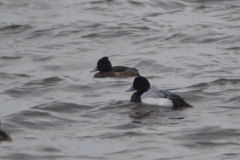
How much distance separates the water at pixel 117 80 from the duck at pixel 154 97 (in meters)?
0.17

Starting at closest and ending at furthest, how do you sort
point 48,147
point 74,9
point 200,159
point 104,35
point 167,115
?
point 200,159 → point 48,147 → point 167,115 → point 104,35 → point 74,9

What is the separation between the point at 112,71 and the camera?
1122 centimetres

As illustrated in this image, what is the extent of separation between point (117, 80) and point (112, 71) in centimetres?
39

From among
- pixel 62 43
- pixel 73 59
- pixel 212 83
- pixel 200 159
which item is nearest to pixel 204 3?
pixel 62 43

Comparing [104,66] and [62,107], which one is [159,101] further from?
[104,66]

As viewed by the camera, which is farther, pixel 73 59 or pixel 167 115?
pixel 73 59

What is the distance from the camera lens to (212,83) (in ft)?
32.9

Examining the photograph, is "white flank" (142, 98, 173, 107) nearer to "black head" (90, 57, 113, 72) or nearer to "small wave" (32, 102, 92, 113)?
"small wave" (32, 102, 92, 113)

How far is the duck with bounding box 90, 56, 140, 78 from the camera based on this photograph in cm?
1100

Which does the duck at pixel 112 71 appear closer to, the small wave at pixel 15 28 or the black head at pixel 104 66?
the black head at pixel 104 66

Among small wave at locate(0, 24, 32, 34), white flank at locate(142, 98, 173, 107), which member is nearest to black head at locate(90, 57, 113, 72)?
white flank at locate(142, 98, 173, 107)

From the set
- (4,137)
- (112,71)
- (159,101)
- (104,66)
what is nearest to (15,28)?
(104,66)

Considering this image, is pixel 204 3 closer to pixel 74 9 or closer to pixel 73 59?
pixel 74 9

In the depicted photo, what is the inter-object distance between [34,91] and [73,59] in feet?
10.8
